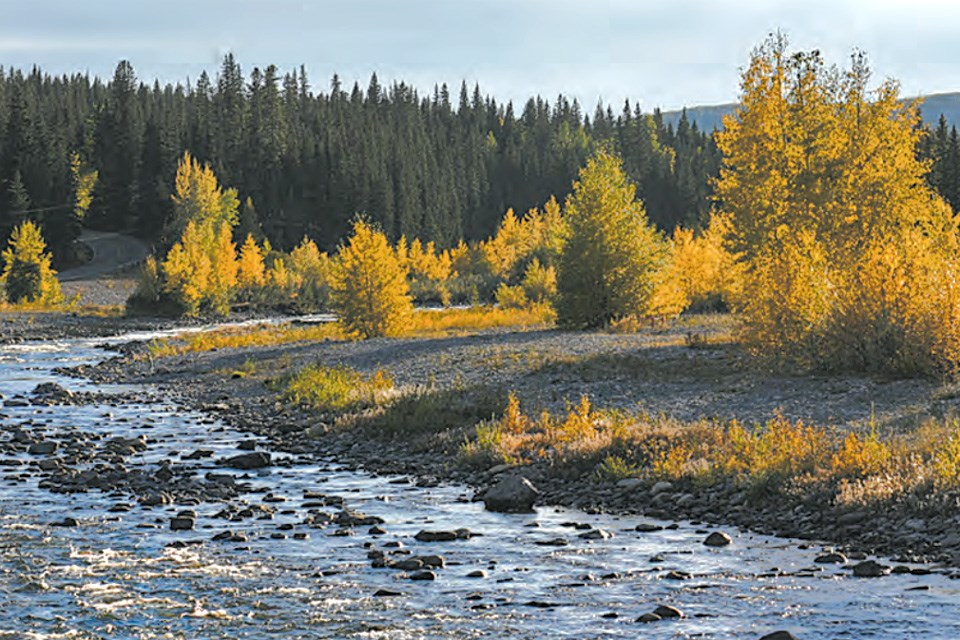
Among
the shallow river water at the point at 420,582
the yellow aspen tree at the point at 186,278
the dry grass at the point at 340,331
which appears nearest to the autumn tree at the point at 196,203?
the yellow aspen tree at the point at 186,278

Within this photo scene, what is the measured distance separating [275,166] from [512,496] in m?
121

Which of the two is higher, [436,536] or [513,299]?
[513,299]

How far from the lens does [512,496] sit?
1599cm

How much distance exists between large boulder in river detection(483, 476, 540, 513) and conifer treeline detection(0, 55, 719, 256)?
313 ft

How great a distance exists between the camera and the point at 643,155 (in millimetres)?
168250

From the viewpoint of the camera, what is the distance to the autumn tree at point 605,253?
4212 centimetres

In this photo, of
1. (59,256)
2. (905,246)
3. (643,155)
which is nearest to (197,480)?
(905,246)

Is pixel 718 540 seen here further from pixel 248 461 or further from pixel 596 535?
pixel 248 461

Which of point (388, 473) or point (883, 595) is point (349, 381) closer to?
point (388, 473)

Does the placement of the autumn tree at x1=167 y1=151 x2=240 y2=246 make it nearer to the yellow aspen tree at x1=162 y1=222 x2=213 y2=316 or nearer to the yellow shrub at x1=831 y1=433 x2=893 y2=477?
the yellow aspen tree at x1=162 y1=222 x2=213 y2=316

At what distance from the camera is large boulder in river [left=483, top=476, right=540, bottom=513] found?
15.9m

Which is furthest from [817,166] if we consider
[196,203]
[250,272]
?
[196,203]

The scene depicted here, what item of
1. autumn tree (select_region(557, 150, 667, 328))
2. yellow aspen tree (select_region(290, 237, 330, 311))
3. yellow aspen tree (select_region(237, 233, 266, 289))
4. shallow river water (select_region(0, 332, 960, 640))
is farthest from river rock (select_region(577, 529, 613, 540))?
yellow aspen tree (select_region(237, 233, 266, 289))

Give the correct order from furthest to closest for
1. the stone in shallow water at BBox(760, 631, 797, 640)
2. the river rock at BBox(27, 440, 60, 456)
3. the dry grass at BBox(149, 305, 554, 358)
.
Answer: the dry grass at BBox(149, 305, 554, 358) < the river rock at BBox(27, 440, 60, 456) < the stone in shallow water at BBox(760, 631, 797, 640)
